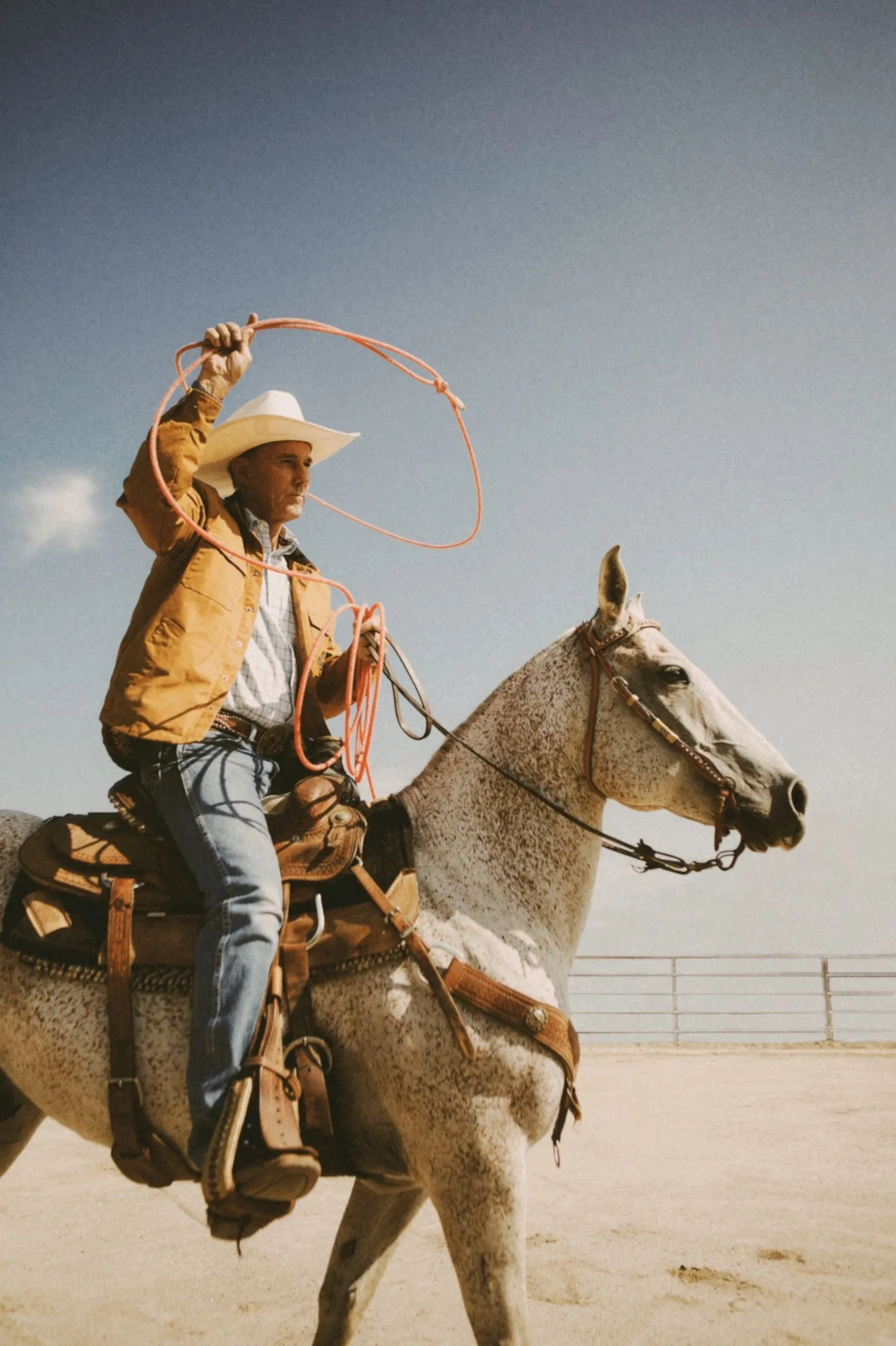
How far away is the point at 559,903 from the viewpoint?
3.16 metres

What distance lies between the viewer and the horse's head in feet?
9.90

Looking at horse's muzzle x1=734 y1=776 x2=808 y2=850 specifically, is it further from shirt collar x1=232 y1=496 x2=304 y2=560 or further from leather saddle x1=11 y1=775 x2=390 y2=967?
shirt collar x1=232 y1=496 x2=304 y2=560

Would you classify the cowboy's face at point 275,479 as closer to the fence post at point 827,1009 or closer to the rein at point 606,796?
the rein at point 606,796

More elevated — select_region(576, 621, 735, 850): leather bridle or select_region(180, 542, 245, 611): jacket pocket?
select_region(180, 542, 245, 611): jacket pocket

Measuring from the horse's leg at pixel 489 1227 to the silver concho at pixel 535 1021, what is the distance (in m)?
0.31

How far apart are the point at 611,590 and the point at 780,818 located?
3.41 ft

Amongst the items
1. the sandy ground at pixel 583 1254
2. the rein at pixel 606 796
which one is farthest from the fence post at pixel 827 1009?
the rein at pixel 606 796

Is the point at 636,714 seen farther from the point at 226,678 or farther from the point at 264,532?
the point at 264,532

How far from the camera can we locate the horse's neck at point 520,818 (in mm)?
3088

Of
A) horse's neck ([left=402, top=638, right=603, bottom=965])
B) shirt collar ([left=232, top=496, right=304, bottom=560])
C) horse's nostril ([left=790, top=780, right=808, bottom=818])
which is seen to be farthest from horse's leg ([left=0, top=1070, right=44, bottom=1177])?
horse's nostril ([left=790, top=780, right=808, bottom=818])

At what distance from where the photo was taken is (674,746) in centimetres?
309

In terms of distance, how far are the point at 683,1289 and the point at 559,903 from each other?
10.5 feet

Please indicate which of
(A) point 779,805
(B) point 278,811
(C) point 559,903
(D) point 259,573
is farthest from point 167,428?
(A) point 779,805

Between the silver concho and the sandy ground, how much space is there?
8.04 feet
